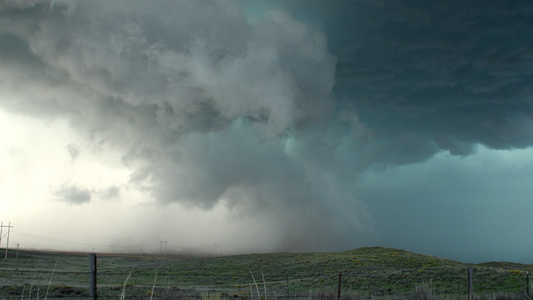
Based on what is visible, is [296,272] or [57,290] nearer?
[57,290]

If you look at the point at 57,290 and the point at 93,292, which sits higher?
the point at 93,292

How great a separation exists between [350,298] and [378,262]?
65.0 meters

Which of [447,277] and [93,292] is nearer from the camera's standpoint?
[93,292]

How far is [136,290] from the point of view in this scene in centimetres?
4334

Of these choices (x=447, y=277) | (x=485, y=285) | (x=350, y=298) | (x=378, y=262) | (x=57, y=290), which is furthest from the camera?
(x=378, y=262)

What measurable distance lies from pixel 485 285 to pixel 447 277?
18.4 feet

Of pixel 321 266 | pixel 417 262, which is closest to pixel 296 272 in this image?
pixel 321 266

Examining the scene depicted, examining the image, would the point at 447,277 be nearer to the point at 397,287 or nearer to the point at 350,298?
the point at 397,287

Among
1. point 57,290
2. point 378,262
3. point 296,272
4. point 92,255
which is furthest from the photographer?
point 378,262

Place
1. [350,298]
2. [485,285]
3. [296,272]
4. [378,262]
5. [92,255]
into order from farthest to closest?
[378,262] < [296,272] < [485,285] < [350,298] < [92,255]

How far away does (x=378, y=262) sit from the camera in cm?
8388

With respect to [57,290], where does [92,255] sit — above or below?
above

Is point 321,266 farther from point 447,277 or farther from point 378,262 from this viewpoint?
point 447,277

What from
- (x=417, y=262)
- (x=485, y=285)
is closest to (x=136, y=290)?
(x=485, y=285)
